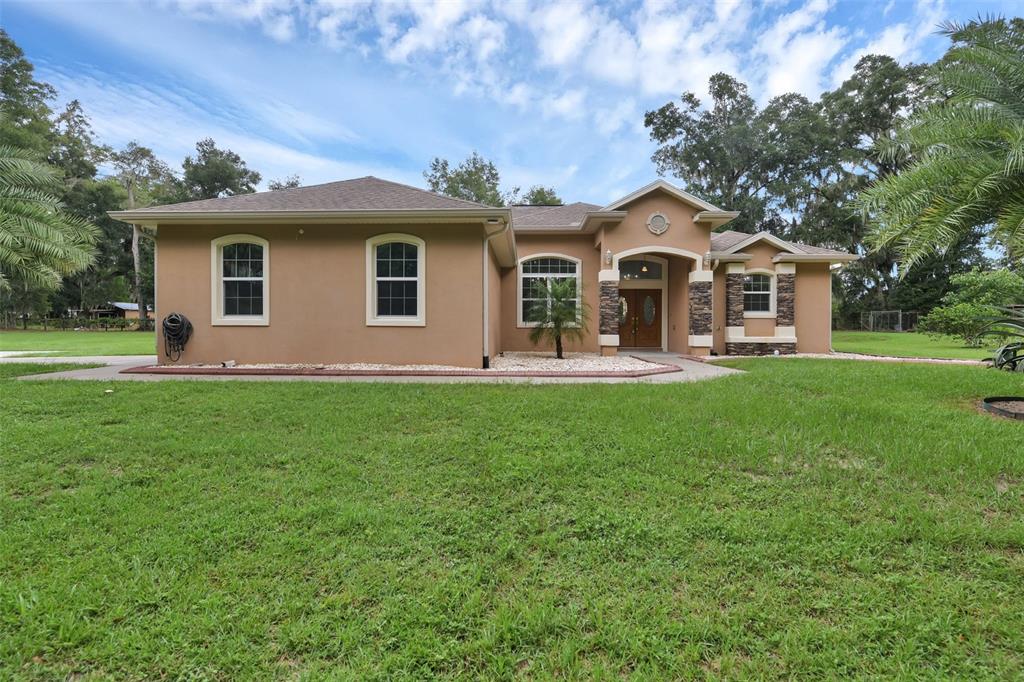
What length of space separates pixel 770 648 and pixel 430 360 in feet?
27.3

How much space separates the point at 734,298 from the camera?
553 inches

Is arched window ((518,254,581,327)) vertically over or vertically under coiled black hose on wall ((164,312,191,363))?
over

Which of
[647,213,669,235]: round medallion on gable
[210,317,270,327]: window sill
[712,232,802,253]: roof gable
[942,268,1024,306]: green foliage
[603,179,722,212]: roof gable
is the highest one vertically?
[603,179,722,212]: roof gable

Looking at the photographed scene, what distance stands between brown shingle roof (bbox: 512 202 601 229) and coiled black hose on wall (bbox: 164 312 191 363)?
9.03 metres

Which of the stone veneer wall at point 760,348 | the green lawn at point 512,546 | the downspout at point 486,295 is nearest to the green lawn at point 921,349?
the stone veneer wall at point 760,348

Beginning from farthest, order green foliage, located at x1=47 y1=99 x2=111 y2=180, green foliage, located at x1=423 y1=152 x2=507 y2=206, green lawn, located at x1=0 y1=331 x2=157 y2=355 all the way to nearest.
A: 1. green foliage, located at x1=423 y1=152 x2=507 y2=206
2. green foliage, located at x1=47 y1=99 x2=111 y2=180
3. green lawn, located at x1=0 y1=331 x2=157 y2=355

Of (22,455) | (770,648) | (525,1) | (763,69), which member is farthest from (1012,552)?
(763,69)

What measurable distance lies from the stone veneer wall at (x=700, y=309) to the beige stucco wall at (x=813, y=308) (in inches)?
161

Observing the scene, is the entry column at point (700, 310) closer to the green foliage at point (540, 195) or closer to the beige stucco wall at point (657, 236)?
the beige stucco wall at point (657, 236)

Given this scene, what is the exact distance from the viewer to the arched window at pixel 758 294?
1426 cm

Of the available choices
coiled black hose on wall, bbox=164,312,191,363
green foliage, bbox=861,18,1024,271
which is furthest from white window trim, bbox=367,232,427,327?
green foliage, bbox=861,18,1024,271

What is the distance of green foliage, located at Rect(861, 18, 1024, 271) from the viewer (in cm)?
532

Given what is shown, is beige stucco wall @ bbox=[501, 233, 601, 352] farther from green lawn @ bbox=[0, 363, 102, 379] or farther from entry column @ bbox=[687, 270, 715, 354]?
green lawn @ bbox=[0, 363, 102, 379]

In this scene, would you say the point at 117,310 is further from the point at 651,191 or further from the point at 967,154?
the point at 967,154
